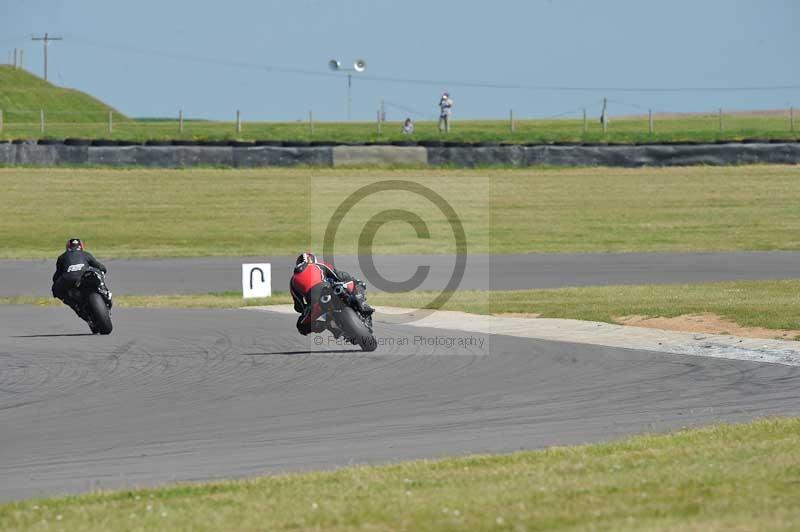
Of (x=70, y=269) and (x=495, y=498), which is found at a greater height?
(x=70, y=269)

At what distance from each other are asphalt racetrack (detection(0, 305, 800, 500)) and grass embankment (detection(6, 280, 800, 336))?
343 centimetres

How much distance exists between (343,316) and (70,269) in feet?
15.6

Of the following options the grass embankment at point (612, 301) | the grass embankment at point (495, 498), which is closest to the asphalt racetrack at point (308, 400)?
the grass embankment at point (495, 498)

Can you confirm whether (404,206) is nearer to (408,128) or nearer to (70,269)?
(408,128)

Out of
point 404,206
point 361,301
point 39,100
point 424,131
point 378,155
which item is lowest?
point 361,301

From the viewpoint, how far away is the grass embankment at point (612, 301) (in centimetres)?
2044

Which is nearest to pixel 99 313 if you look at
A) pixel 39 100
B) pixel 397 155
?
pixel 397 155

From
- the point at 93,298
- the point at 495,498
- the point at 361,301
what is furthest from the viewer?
the point at 93,298

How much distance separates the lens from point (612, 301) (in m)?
22.7

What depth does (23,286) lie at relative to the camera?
28578 mm

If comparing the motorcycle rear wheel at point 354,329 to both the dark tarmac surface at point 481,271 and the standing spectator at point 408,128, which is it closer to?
the dark tarmac surface at point 481,271

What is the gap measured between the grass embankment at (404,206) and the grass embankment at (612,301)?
1219 cm

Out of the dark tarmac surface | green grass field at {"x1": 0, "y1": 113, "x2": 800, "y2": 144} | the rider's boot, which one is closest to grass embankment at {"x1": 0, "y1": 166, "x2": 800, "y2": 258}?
the dark tarmac surface

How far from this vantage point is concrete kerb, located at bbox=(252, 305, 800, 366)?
16266mm
